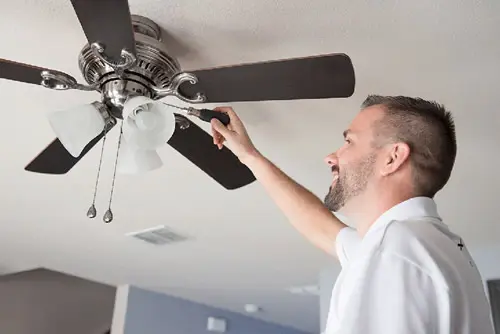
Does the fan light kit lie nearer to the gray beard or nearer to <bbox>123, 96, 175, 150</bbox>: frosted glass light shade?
<bbox>123, 96, 175, 150</bbox>: frosted glass light shade

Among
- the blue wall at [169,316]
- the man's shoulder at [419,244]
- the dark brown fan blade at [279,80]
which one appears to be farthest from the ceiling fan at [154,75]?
the blue wall at [169,316]

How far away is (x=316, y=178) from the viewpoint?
5.91ft

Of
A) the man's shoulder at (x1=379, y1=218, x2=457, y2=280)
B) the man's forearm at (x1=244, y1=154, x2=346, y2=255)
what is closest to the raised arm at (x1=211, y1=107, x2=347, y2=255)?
the man's forearm at (x1=244, y1=154, x2=346, y2=255)

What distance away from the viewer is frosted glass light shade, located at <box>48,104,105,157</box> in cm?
103

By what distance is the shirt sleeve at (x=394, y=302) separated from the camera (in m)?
0.57

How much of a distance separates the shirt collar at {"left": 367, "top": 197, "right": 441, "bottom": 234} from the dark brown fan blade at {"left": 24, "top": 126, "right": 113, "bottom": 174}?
0.73m

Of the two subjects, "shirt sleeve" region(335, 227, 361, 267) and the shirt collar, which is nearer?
the shirt collar

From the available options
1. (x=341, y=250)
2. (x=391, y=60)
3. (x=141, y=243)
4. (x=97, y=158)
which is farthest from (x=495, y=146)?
(x=141, y=243)

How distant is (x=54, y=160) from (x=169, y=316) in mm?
2579

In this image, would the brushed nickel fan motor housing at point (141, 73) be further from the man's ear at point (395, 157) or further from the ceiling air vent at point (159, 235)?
the ceiling air vent at point (159, 235)

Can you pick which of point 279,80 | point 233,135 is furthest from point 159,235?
point 279,80

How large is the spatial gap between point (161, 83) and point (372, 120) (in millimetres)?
462

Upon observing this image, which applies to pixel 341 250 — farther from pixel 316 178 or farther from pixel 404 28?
pixel 316 178

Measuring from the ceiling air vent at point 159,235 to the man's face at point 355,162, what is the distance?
4.95 feet
